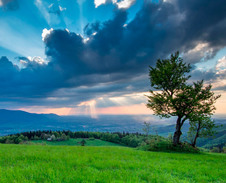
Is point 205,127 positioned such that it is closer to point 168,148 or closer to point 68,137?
point 168,148

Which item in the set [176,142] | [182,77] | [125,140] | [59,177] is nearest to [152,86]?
[182,77]

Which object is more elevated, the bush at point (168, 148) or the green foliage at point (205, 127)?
the green foliage at point (205, 127)

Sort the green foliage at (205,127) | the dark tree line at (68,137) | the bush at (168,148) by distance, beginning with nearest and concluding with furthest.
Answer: the bush at (168,148) < the green foliage at (205,127) < the dark tree line at (68,137)

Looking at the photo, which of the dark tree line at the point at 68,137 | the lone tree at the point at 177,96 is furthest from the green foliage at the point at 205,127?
the dark tree line at the point at 68,137

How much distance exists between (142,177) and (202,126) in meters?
29.9

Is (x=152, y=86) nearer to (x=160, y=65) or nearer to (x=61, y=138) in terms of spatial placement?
(x=160, y=65)

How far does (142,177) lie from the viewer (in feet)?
15.4

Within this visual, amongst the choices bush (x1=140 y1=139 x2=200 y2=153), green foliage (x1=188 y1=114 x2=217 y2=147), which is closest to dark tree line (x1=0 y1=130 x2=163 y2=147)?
green foliage (x1=188 y1=114 x2=217 y2=147)

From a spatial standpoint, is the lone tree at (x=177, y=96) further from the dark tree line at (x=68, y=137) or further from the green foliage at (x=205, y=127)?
the dark tree line at (x=68, y=137)

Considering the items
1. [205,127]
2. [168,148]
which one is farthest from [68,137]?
[205,127]

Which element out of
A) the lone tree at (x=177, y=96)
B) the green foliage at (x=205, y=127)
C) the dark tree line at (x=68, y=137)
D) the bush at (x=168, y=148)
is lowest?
the dark tree line at (x=68, y=137)

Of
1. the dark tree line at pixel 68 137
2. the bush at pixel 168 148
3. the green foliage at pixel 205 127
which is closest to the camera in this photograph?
the bush at pixel 168 148

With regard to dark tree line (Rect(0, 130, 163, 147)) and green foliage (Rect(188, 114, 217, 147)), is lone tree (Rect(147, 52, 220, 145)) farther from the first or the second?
dark tree line (Rect(0, 130, 163, 147))

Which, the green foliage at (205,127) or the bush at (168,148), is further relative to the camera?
the green foliage at (205,127)
